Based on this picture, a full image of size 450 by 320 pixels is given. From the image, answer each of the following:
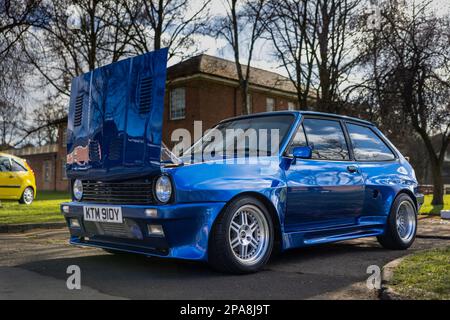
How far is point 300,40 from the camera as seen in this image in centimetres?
1627

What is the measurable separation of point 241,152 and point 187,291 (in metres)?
1.90

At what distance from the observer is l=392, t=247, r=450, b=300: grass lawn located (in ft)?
12.8

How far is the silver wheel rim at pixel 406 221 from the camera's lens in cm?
697

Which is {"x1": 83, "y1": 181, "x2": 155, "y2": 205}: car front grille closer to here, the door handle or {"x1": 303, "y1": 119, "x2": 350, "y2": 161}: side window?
{"x1": 303, "y1": 119, "x2": 350, "y2": 161}: side window

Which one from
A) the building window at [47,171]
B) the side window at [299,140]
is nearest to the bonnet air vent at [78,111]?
the side window at [299,140]

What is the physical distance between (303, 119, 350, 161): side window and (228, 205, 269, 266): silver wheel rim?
122 centimetres

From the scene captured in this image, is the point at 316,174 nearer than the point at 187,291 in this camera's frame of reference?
No

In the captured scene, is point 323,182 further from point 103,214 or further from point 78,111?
point 78,111

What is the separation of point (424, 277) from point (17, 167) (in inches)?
655

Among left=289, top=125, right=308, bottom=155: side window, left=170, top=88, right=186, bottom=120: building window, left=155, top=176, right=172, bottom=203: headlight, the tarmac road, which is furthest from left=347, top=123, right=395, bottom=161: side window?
left=170, top=88, right=186, bottom=120: building window

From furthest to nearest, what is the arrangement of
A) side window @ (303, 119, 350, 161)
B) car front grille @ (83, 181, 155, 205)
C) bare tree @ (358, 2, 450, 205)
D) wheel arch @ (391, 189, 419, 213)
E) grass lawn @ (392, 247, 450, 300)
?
bare tree @ (358, 2, 450, 205) → wheel arch @ (391, 189, 419, 213) → side window @ (303, 119, 350, 161) → car front grille @ (83, 181, 155, 205) → grass lawn @ (392, 247, 450, 300)

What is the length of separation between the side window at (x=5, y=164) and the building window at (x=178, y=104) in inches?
470

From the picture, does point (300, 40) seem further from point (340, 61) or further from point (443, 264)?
point (443, 264)

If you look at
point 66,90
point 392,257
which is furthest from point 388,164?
point 66,90
